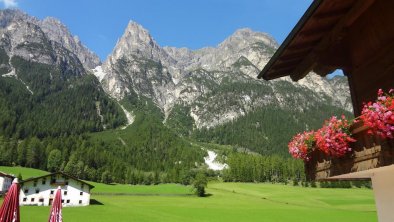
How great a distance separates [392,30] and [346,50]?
7.77 feet

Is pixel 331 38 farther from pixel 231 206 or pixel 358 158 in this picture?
pixel 231 206

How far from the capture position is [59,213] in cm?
1505

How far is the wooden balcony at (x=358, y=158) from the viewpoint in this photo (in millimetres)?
6636

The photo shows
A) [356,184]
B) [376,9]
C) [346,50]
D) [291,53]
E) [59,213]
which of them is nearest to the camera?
[376,9]

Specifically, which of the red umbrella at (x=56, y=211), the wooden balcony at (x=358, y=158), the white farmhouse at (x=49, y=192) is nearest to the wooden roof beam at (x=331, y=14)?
the wooden balcony at (x=358, y=158)

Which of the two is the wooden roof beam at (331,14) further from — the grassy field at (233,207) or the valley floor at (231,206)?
the grassy field at (233,207)

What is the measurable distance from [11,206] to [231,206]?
7803cm

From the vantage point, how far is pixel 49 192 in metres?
85.3

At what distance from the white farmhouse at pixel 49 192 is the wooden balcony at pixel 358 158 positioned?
8115 centimetres

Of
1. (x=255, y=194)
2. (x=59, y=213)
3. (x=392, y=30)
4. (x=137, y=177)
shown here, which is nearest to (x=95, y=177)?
(x=137, y=177)

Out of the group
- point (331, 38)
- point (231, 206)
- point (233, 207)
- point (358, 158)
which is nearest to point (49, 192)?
point (231, 206)

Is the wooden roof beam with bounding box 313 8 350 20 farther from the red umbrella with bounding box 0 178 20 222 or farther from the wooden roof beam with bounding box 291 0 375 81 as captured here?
the red umbrella with bounding box 0 178 20 222

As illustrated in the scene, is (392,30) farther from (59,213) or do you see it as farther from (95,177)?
(95,177)

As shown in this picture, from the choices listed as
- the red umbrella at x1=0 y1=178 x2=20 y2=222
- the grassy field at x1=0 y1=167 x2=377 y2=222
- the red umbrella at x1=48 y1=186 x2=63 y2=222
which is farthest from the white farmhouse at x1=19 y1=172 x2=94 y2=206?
the red umbrella at x1=0 y1=178 x2=20 y2=222
